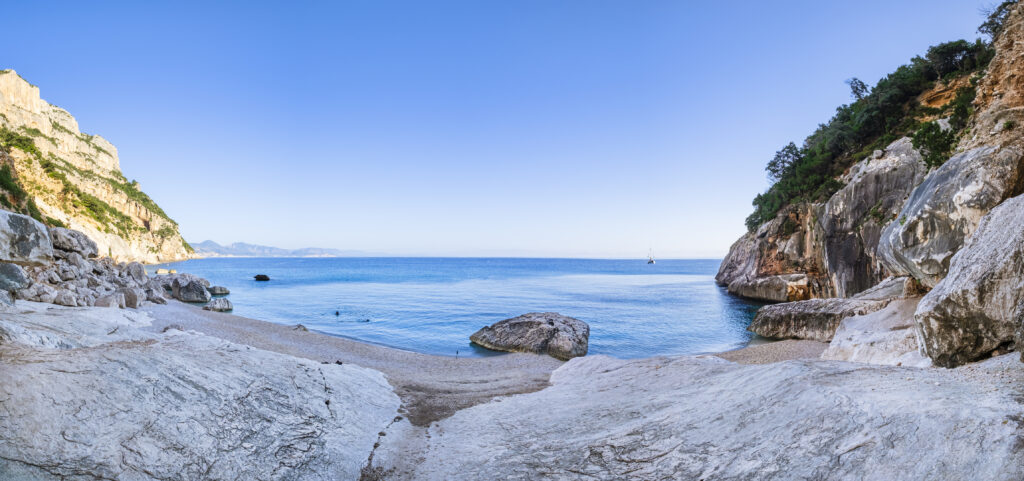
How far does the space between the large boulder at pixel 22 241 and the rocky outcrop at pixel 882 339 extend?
67.7ft

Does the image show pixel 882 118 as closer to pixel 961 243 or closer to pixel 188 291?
pixel 961 243

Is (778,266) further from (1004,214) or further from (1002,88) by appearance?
(1004,214)

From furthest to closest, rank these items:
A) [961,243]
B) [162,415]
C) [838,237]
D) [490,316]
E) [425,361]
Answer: [838,237] → [490,316] → [425,361] → [961,243] → [162,415]

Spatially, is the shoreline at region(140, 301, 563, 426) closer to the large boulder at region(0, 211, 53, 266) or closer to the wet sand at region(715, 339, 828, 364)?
the large boulder at region(0, 211, 53, 266)

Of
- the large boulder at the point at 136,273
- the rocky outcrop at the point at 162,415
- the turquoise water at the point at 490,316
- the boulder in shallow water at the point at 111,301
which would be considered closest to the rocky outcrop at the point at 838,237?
the turquoise water at the point at 490,316

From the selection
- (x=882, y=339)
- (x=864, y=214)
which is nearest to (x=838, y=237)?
(x=864, y=214)

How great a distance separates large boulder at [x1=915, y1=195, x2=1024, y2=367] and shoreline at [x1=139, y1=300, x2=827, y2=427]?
24.0 feet

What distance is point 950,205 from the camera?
1049 centimetres

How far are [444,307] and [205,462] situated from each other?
1173 inches

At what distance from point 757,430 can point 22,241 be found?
17066mm

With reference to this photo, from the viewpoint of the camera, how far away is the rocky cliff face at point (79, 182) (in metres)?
60.4

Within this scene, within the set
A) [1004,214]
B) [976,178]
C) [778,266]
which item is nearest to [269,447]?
[1004,214]

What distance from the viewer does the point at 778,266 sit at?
1665 inches

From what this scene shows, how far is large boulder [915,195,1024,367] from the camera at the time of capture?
18.4 feet
